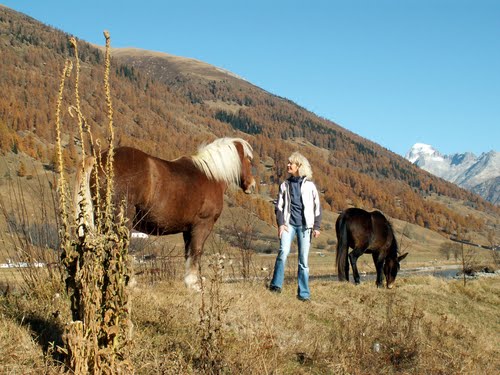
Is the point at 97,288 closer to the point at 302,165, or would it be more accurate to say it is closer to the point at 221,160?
the point at 221,160

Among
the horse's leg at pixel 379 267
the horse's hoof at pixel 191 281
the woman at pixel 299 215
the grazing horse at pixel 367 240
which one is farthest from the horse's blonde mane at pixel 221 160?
the horse's leg at pixel 379 267

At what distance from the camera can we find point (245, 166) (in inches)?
354

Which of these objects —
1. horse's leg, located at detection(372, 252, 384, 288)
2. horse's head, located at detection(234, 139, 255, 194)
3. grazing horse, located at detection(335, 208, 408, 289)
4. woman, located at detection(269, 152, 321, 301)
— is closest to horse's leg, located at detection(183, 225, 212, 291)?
horse's head, located at detection(234, 139, 255, 194)

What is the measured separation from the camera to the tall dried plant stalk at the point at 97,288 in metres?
3.70

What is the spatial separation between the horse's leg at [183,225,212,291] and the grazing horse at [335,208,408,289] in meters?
6.03

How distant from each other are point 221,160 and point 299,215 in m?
1.59

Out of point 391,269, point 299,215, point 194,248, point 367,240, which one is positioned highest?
point 299,215

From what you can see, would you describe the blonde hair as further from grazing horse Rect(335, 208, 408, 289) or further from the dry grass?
grazing horse Rect(335, 208, 408, 289)

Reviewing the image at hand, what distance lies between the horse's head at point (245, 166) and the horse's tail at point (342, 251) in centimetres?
477

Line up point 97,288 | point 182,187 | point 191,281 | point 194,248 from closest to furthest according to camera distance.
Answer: point 97,288 → point 191,281 → point 182,187 → point 194,248

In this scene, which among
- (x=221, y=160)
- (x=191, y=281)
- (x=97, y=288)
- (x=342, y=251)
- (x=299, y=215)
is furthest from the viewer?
(x=342, y=251)

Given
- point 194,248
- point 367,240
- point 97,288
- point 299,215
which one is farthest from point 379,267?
point 97,288

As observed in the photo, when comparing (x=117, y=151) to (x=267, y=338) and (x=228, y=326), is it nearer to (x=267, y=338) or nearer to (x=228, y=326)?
(x=228, y=326)

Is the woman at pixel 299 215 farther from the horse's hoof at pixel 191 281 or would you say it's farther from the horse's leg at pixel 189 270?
the horse's hoof at pixel 191 281
